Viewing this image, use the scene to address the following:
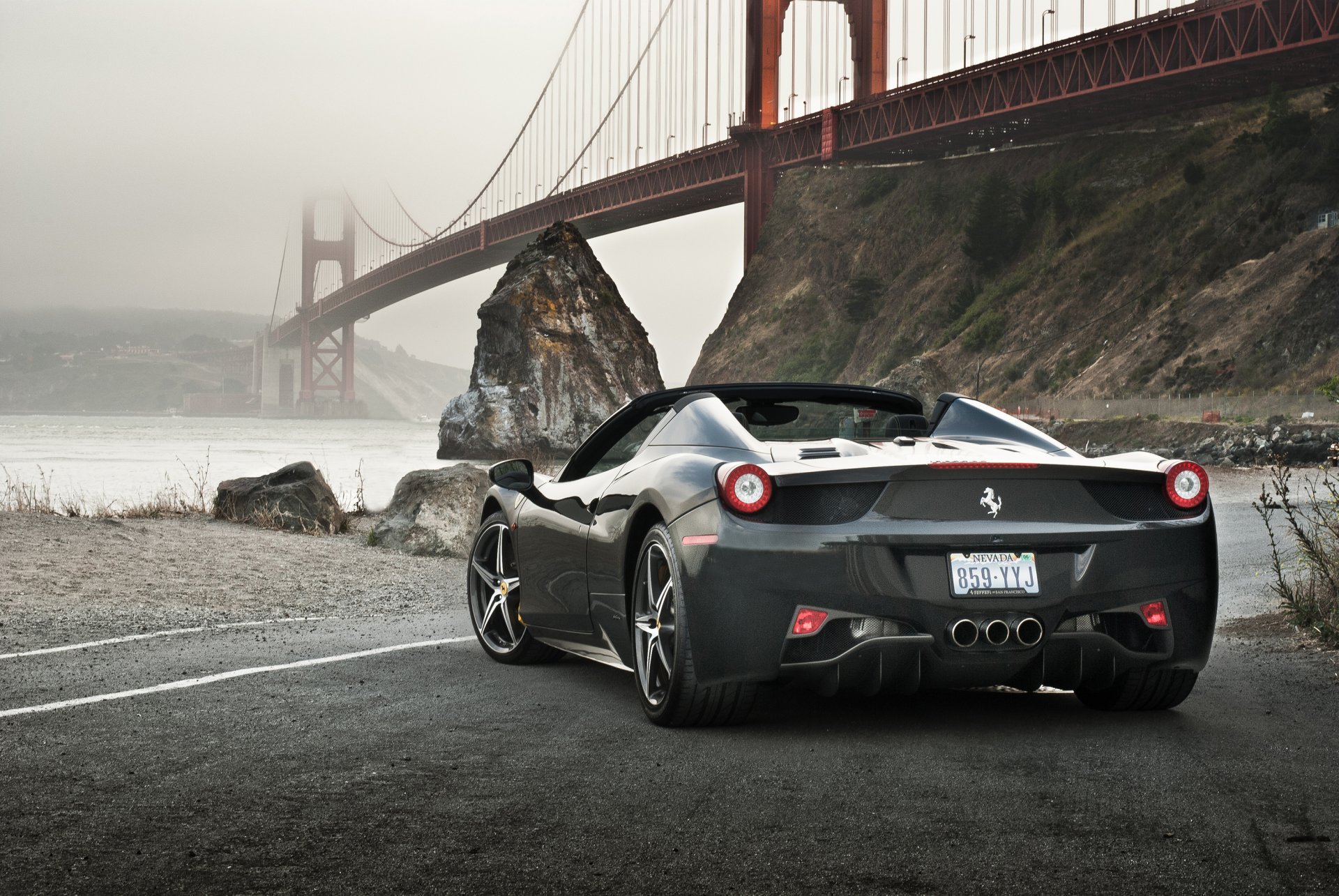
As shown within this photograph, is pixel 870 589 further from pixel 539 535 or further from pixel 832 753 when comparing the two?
pixel 539 535

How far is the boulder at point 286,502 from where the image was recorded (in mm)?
15500

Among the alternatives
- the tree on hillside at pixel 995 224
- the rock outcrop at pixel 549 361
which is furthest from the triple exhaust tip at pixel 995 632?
the tree on hillside at pixel 995 224

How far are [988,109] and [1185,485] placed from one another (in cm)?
5629

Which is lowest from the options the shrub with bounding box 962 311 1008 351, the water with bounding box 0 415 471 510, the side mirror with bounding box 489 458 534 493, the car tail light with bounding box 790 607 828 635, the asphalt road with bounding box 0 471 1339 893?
the asphalt road with bounding box 0 471 1339 893

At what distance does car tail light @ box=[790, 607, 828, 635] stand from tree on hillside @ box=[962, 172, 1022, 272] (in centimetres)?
6497

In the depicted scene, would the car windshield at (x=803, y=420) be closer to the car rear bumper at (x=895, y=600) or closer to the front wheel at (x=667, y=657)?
the front wheel at (x=667, y=657)

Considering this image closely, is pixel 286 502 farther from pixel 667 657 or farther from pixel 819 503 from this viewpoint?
pixel 819 503

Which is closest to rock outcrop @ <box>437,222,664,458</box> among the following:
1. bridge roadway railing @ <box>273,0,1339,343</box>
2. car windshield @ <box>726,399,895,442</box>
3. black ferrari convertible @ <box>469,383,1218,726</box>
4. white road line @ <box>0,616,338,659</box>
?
bridge roadway railing @ <box>273,0,1339,343</box>

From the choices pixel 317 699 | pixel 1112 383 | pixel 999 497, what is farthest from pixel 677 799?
pixel 1112 383

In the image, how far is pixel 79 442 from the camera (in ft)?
227

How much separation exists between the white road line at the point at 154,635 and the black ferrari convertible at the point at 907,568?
3353 mm

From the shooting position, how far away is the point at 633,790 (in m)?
4.21

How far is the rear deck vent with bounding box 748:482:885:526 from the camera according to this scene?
4738 millimetres

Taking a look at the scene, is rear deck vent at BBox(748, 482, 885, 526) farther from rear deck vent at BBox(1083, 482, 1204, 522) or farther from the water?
the water
